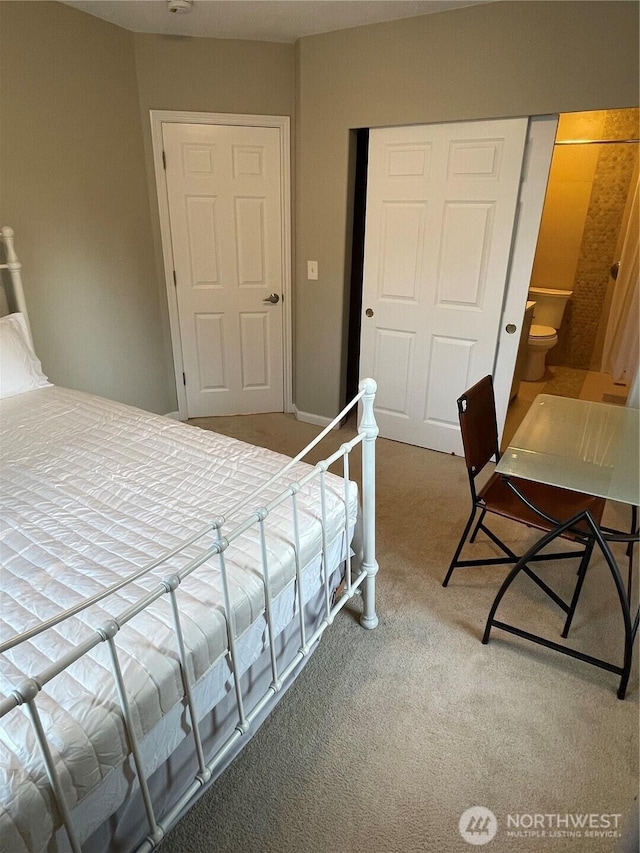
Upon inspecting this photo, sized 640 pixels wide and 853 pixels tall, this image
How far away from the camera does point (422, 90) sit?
2.75 m

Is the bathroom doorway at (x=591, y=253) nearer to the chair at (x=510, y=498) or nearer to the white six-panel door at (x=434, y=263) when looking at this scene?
the white six-panel door at (x=434, y=263)

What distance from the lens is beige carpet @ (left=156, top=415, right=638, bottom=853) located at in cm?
133

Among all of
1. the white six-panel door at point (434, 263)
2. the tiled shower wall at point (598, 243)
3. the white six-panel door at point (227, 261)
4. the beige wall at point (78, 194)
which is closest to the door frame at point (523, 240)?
the white six-panel door at point (434, 263)

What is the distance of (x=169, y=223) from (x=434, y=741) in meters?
3.27

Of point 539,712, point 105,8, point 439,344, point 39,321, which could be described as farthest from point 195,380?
point 539,712

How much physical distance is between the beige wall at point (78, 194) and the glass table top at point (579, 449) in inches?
101

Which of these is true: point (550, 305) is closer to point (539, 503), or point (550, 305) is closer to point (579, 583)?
point (539, 503)

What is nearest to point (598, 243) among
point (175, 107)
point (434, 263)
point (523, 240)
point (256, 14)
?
point (523, 240)

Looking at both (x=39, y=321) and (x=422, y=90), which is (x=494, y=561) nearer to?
(x=422, y=90)

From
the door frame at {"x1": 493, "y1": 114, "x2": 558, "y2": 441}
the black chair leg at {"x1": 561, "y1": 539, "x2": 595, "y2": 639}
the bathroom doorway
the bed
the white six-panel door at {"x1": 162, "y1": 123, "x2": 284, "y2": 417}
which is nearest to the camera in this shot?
the bed

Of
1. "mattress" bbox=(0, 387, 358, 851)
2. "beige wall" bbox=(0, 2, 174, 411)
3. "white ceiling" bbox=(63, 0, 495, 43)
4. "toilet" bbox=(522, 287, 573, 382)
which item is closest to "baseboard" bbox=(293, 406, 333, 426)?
"beige wall" bbox=(0, 2, 174, 411)

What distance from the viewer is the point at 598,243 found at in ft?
15.9

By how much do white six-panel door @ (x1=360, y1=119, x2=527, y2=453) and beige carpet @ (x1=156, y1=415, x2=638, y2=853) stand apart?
1456 millimetres

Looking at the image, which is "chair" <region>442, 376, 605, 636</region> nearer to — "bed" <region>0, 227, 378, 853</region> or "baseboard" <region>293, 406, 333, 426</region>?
"bed" <region>0, 227, 378, 853</region>
